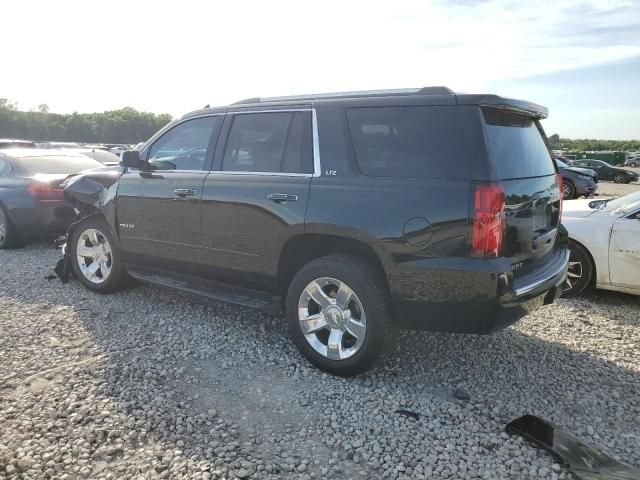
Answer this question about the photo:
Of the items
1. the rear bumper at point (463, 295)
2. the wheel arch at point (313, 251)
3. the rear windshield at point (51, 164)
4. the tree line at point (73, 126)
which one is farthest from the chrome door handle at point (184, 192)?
the tree line at point (73, 126)

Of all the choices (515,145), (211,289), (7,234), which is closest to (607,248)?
(515,145)

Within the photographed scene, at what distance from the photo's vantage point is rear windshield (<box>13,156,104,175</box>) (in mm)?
7488

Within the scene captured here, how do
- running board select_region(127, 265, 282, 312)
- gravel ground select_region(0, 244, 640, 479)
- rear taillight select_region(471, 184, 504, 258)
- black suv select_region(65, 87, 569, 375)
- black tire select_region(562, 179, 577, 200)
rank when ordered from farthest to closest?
black tire select_region(562, 179, 577, 200)
running board select_region(127, 265, 282, 312)
black suv select_region(65, 87, 569, 375)
rear taillight select_region(471, 184, 504, 258)
gravel ground select_region(0, 244, 640, 479)

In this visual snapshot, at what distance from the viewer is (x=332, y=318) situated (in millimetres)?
3613

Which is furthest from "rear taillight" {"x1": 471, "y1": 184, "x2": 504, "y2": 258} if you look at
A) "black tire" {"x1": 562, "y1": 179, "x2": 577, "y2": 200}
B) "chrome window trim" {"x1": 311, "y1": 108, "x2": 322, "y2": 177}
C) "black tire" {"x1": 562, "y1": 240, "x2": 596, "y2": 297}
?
"black tire" {"x1": 562, "y1": 179, "x2": 577, "y2": 200}

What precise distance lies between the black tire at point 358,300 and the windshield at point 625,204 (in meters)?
3.37

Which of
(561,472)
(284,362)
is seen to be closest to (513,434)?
(561,472)

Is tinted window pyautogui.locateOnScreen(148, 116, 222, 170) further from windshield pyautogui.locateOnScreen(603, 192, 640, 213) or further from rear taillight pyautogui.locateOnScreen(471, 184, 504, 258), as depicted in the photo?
windshield pyautogui.locateOnScreen(603, 192, 640, 213)

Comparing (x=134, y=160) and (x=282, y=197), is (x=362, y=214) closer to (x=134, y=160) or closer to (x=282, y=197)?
(x=282, y=197)

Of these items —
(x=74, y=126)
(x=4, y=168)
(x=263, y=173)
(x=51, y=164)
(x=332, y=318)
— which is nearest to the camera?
(x=332, y=318)

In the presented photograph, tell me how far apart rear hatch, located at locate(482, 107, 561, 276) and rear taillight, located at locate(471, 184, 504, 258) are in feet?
0.22

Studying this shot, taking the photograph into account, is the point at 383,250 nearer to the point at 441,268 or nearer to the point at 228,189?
the point at 441,268

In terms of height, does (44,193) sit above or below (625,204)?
below

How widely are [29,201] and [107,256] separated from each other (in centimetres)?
273
